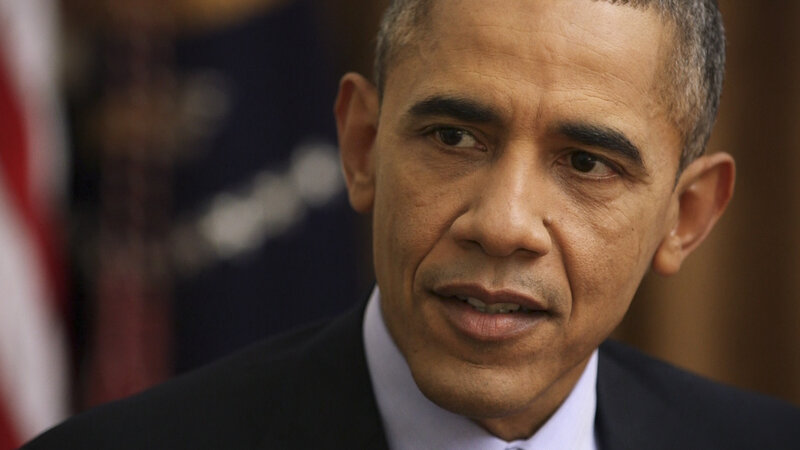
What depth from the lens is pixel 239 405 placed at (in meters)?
1.76

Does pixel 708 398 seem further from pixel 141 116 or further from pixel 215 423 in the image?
pixel 141 116

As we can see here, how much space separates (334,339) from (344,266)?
154 centimetres

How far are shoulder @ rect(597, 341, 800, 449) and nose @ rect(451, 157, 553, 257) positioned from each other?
564 mm

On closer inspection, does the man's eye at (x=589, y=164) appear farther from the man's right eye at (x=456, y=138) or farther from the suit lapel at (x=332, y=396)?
the suit lapel at (x=332, y=396)

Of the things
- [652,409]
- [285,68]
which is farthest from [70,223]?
[652,409]

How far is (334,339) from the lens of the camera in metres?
1.84

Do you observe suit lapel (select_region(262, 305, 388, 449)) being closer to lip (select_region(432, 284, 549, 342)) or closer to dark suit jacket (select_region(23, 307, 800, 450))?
dark suit jacket (select_region(23, 307, 800, 450))

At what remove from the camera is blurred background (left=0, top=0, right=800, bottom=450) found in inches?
115

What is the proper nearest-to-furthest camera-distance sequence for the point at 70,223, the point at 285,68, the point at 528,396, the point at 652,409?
the point at 528,396 → the point at 652,409 → the point at 70,223 → the point at 285,68

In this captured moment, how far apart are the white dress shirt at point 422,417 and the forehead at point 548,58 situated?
45 centimetres

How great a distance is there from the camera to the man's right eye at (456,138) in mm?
1578

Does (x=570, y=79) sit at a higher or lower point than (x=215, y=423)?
higher

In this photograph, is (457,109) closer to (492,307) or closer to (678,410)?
(492,307)

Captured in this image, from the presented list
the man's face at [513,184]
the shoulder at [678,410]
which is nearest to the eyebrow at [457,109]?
the man's face at [513,184]
